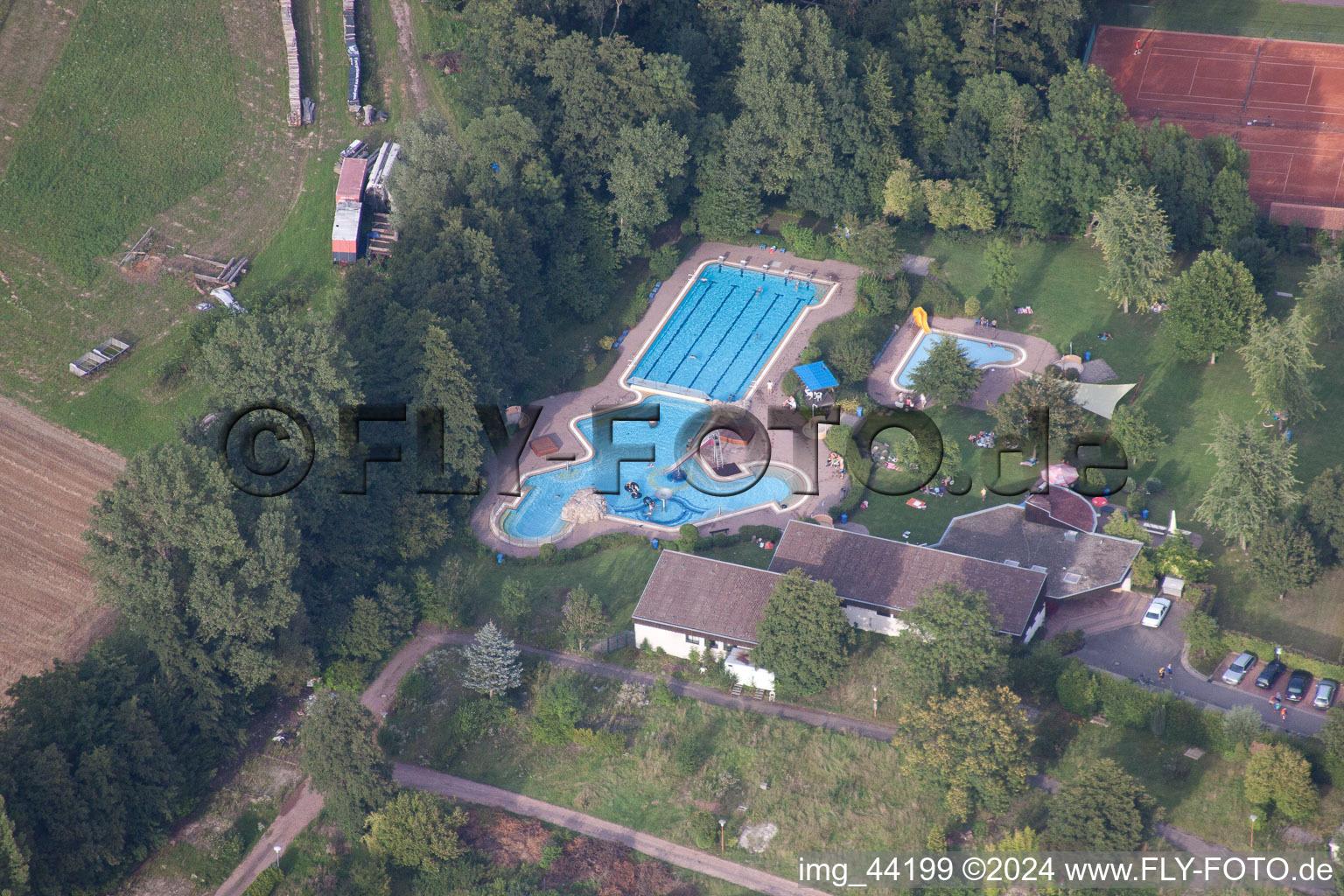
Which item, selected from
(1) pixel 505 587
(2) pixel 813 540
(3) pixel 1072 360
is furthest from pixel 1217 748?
(1) pixel 505 587

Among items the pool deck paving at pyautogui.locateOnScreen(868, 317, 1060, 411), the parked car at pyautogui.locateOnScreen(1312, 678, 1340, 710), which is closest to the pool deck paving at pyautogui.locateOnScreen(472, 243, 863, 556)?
the pool deck paving at pyautogui.locateOnScreen(868, 317, 1060, 411)

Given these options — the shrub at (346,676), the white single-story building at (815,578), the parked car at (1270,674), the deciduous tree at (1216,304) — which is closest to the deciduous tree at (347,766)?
the shrub at (346,676)

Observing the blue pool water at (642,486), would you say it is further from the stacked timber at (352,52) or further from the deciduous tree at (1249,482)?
the stacked timber at (352,52)

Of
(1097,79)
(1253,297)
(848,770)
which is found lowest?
(848,770)

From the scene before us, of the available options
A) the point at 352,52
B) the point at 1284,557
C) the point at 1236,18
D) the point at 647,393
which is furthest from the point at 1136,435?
the point at 352,52

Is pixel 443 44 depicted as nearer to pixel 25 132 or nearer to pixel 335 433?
pixel 25 132

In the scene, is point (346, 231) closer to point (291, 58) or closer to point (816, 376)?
point (291, 58)

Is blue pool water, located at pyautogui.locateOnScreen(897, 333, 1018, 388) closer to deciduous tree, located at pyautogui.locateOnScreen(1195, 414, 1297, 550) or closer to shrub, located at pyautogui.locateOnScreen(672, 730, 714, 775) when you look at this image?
deciduous tree, located at pyautogui.locateOnScreen(1195, 414, 1297, 550)
